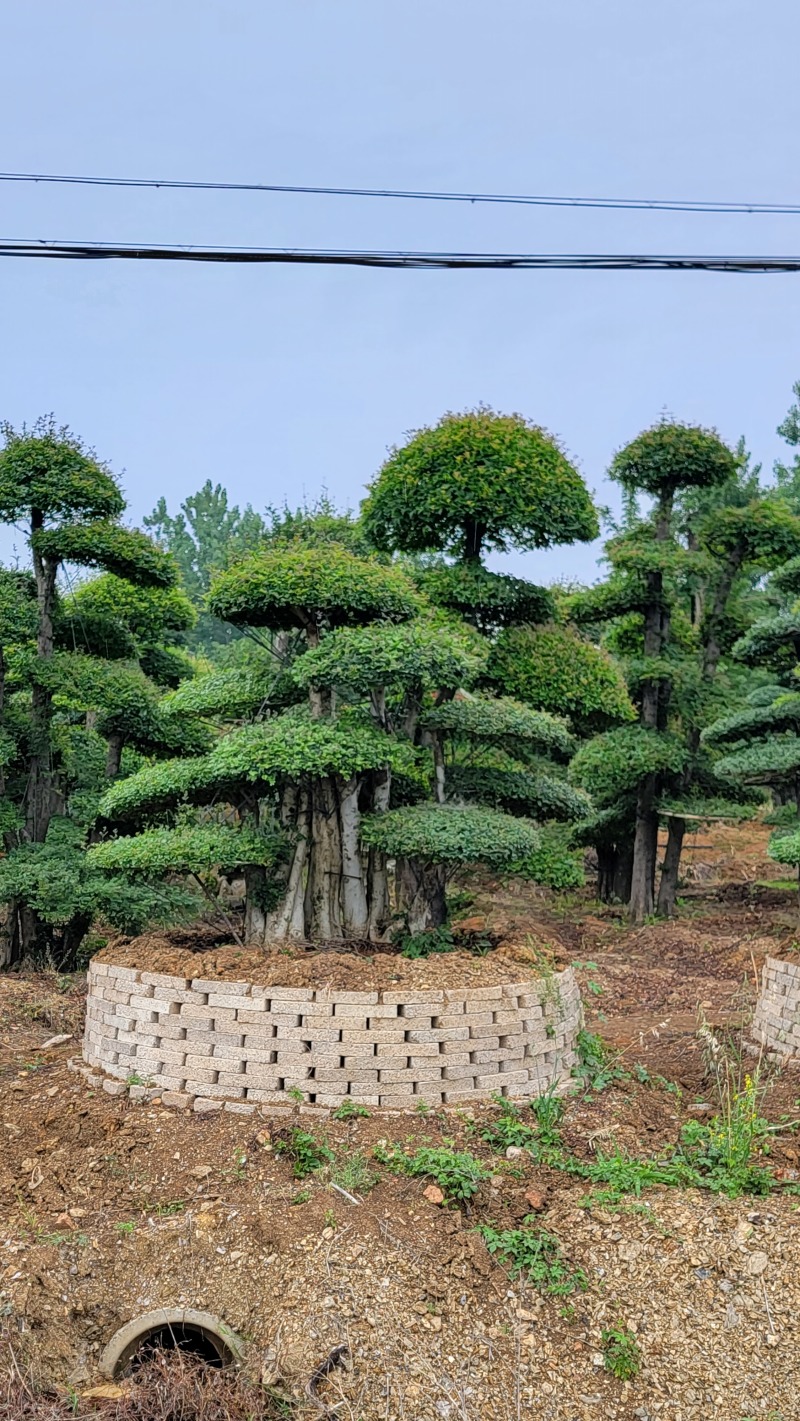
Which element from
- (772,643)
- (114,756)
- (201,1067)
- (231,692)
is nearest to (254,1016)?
(201,1067)

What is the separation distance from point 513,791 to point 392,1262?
12.6 ft

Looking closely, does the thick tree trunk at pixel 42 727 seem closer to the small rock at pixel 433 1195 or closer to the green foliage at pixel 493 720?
the green foliage at pixel 493 720

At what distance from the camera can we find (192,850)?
20.5 ft

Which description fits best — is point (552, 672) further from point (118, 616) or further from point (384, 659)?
point (118, 616)

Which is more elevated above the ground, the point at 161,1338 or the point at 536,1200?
the point at 536,1200

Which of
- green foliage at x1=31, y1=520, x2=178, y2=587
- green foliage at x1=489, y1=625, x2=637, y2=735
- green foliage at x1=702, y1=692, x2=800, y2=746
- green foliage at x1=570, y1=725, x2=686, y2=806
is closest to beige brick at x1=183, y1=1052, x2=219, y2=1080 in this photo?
green foliage at x1=489, y1=625, x2=637, y2=735

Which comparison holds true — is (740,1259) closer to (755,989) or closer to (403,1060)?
(403,1060)

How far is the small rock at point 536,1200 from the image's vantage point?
4805 millimetres

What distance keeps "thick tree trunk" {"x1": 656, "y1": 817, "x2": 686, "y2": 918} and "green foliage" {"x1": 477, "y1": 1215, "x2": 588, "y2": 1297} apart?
348 inches

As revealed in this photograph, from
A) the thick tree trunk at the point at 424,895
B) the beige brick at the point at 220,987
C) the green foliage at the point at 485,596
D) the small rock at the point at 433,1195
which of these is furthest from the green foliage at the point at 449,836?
the green foliage at the point at 485,596

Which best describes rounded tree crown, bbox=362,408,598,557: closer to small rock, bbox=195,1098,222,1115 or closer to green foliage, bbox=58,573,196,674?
green foliage, bbox=58,573,196,674

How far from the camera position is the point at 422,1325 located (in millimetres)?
4273

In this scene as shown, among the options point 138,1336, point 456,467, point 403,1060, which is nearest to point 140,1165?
point 138,1336

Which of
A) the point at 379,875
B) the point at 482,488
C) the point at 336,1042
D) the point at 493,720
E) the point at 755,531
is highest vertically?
the point at 755,531
